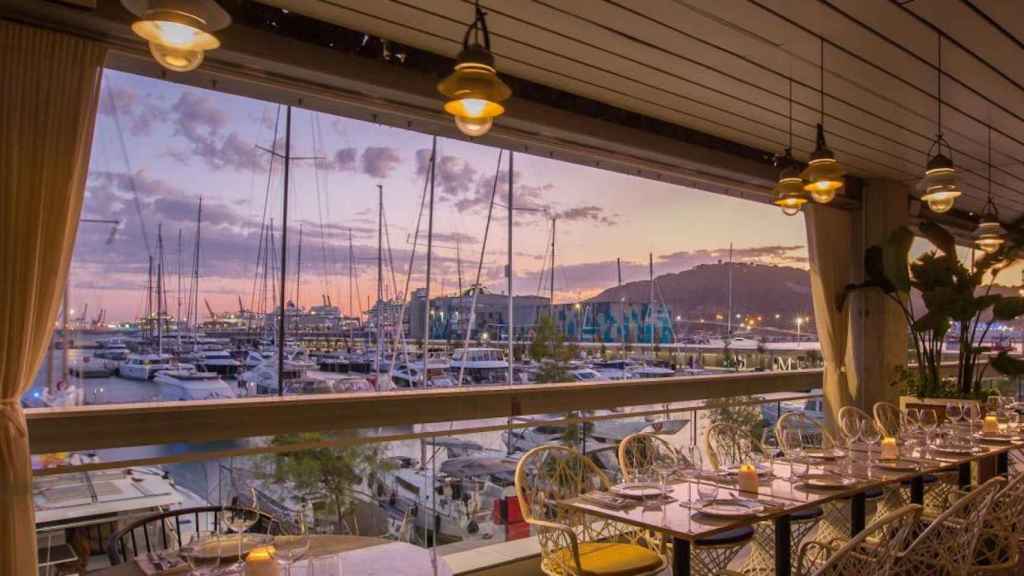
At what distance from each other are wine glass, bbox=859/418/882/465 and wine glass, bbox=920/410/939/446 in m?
0.32

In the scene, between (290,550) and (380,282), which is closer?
(290,550)

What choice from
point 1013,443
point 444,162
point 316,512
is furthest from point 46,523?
point 1013,443

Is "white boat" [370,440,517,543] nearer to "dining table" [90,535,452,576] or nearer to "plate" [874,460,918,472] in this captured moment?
"dining table" [90,535,452,576]

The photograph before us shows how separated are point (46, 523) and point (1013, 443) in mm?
6105

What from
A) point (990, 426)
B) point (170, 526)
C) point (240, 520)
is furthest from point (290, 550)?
point (990, 426)

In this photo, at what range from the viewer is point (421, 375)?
14.9 ft

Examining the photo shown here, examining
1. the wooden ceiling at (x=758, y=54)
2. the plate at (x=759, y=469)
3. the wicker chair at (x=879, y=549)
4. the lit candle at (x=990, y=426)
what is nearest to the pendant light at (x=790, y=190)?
the wooden ceiling at (x=758, y=54)

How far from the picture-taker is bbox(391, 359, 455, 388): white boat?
14.5ft

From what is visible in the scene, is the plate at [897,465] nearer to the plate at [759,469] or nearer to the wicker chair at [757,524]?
the wicker chair at [757,524]

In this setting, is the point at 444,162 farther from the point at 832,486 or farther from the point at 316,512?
the point at 832,486

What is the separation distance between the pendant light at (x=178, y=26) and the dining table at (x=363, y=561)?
1.66m

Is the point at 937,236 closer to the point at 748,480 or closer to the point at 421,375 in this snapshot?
the point at 748,480

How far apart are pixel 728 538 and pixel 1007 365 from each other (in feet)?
17.3

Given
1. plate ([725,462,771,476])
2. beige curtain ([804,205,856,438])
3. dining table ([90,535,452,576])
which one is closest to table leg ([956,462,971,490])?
plate ([725,462,771,476])
